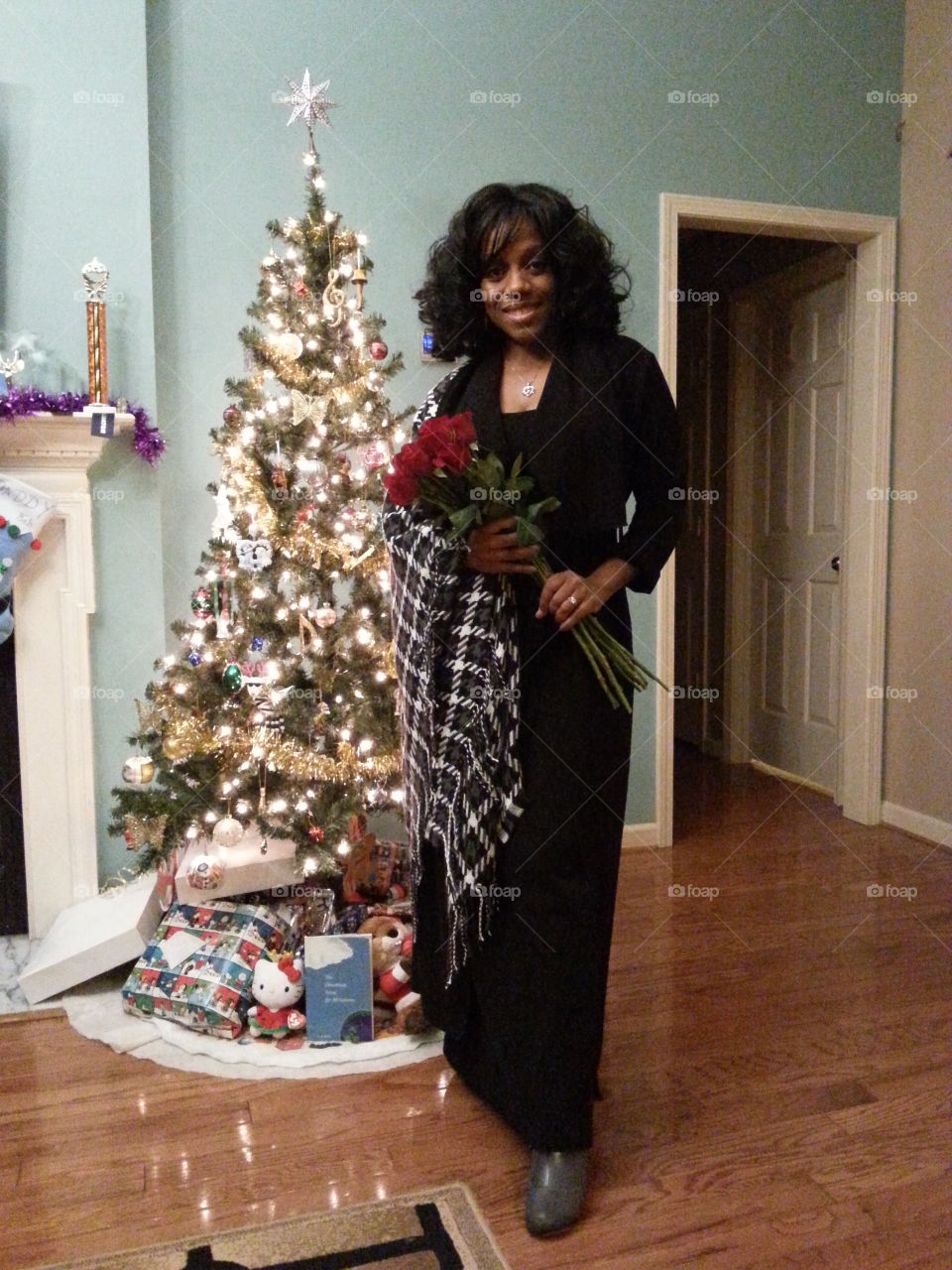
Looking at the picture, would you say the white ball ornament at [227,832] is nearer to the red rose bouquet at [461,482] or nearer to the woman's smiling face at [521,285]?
the red rose bouquet at [461,482]

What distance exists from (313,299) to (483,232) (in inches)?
38.1

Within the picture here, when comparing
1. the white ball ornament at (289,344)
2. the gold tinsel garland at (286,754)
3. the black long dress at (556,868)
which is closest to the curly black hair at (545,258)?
the black long dress at (556,868)

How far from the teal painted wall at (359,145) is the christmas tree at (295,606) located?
357 millimetres

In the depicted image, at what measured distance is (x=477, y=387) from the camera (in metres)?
1.59

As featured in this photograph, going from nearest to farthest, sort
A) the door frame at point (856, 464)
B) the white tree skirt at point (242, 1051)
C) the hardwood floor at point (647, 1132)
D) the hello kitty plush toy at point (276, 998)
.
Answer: the hardwood floor at point (647, 1132)
the white tree skirt at point (242, 1051)
the hello kitty plush toy at point (276, 998)
the door frame at point (856, 464)

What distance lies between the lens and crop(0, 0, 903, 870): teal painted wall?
2.52m

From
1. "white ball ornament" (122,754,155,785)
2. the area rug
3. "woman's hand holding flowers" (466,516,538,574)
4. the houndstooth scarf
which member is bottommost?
the area rug

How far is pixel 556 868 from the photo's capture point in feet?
4.92

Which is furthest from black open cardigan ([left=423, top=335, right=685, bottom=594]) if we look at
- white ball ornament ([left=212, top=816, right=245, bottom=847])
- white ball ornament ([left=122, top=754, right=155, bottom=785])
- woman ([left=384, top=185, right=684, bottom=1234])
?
white ball ornament ([left=122, top=754, right=155, bottom=785])

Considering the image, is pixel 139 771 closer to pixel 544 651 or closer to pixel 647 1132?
pixel 544 651

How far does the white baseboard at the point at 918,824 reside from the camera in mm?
3291

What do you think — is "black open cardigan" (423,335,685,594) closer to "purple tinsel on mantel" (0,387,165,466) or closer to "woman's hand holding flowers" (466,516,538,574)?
"woman's hand holding flowers" (466,516,538,574)

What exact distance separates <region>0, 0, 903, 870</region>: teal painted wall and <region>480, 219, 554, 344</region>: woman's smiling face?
1.43 metres

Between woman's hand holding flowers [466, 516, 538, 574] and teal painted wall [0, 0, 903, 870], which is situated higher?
teal painted wall [0, 0, 903, 870]
